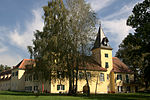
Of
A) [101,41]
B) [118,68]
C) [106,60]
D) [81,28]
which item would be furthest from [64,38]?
[118,68]

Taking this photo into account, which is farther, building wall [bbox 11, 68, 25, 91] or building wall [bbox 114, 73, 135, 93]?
building wall [bbox 11, 68, 25, 91]

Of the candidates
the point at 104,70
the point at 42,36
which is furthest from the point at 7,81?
the point at 42,36

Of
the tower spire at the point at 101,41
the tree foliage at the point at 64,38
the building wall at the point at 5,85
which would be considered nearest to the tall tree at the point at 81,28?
the tree foliage at the point at 64,38

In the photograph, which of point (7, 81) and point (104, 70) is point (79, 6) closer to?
point (104, 70)

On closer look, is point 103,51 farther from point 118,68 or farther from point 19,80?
point 19,80

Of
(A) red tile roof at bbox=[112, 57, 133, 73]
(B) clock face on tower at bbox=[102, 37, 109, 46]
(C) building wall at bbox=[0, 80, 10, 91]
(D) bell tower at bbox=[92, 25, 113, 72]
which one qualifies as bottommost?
(C) building wall at bbox=[0, 80, 10, 91]

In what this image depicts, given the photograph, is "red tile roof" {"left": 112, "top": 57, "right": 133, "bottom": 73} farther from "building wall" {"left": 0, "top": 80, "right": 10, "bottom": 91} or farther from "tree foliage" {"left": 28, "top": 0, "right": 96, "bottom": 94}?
"building wall" {"left": 0, "top": 80, "right": 10, "bottom": 91}

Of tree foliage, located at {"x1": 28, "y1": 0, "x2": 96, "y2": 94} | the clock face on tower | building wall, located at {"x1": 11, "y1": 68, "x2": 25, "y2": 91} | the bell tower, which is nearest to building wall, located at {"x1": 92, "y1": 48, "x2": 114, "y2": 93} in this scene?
the bell tower

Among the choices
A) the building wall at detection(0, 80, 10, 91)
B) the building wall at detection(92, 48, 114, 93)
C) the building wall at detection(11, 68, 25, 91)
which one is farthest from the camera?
the building wall at detection(0, 80, 10, 91)

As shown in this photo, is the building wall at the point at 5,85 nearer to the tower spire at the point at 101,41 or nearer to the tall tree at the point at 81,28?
the tower spire at the point at 101,41

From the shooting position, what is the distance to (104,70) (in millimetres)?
48250

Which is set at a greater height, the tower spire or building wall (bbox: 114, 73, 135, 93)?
the tower spire

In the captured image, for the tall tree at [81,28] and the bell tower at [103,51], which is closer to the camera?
the tall tree at [81,28]

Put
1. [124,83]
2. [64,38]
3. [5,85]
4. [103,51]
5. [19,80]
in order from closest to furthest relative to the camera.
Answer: [64,38] < [103,51] < [124,83] < [19,80] < [5,85]
